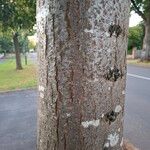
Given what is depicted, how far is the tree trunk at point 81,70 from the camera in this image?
1.33 meters

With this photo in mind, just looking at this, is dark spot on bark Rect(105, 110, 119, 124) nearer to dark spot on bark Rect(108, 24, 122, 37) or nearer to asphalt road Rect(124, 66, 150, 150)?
dark spot on bark Rect(108, 24, 122, 37)

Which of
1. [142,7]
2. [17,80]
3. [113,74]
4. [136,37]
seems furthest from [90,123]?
[136,37]

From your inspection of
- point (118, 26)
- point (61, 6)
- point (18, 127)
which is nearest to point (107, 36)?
point (118, 26)

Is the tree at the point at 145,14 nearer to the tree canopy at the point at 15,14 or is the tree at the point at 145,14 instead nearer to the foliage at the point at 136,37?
the tree canopy at the point at 15,14

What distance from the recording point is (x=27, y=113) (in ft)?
30.5

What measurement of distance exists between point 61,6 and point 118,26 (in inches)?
9.6

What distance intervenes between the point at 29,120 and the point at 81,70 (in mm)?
7181

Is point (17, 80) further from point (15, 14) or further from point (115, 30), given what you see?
point (115, 30)

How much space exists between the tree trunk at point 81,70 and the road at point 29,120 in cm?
471

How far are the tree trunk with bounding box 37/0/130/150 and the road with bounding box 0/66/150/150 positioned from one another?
4.71m

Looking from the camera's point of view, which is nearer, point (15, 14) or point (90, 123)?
point (90, 123)

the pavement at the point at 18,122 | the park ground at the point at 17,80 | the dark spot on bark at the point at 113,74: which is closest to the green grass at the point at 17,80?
the park ground at the point at 17,80

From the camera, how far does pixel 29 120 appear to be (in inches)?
329

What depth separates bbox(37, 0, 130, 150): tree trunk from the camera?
4.38ft
